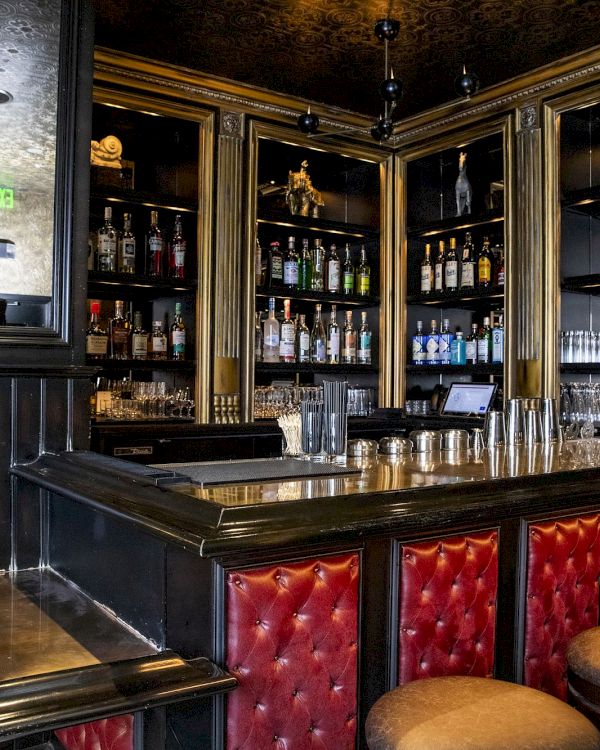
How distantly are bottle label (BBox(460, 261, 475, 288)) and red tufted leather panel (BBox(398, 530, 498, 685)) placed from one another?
3070 mm

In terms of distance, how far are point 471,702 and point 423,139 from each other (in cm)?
410

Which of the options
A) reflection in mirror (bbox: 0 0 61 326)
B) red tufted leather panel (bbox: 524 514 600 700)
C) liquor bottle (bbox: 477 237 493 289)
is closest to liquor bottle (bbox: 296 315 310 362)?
liquor bottle (bbox: 477 237 493 289)

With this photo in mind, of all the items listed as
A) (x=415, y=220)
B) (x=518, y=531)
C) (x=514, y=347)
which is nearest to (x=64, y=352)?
(x=518, y=531)

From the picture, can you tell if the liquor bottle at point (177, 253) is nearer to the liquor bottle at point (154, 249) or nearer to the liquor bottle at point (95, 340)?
Result: the liquor bottle at point (154, 249)

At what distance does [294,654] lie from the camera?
1429 millimetres

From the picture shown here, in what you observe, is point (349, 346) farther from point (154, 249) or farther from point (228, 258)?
point (154, 249)

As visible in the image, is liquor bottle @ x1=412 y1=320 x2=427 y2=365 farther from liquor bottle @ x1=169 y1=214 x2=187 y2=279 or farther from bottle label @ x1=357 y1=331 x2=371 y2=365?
liquor bottle @ x1=169 y1=214 x2=187 y2=279

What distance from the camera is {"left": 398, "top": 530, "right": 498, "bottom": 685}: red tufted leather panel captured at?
5.37 feet

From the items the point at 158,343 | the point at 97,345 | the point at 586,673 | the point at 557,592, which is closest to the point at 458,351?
the point at 158,343

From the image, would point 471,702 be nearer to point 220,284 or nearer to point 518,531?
point 518,531

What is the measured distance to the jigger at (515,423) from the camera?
269cm

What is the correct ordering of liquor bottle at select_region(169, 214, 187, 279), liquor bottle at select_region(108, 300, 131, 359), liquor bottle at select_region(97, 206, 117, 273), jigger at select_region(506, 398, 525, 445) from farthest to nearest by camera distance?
liquor bottle at select_region(169, 214, 187, 279) → liquor bottle at select_region(108, 300, 131, 359) → liquor bottle at select_region(97, 206, 117, 273) → jigger at select_region(506, 398, 525, 445)

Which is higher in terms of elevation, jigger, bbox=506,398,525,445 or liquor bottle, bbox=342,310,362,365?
liquor bottle, bbox=342,310,362,365

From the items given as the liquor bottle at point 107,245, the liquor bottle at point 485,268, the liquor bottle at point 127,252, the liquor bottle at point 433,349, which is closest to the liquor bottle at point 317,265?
the liquor bottle at point 433,349
